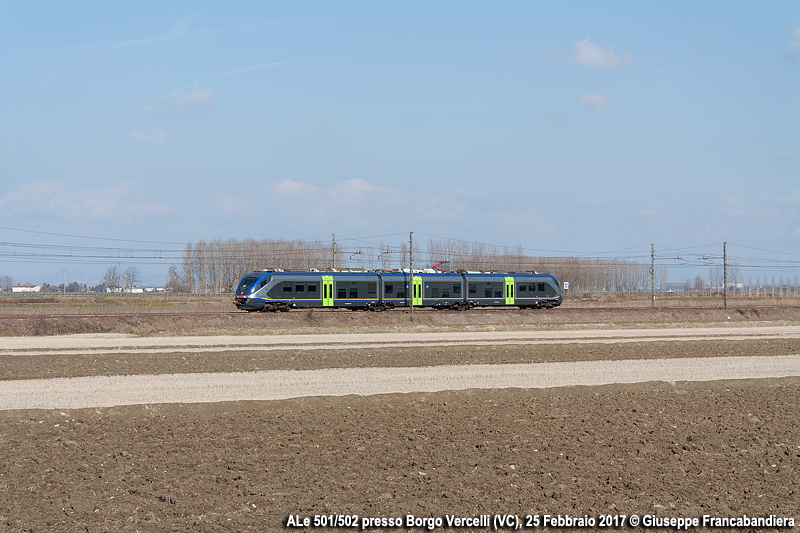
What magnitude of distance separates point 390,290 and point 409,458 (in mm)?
44674

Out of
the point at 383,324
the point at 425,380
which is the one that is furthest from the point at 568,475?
the point at 383,324

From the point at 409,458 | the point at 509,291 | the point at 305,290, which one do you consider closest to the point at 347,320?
the point at 305,290

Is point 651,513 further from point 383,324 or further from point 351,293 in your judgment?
point 351,293

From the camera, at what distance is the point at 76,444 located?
44.1ft

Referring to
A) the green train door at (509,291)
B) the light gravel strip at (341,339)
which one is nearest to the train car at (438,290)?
the green train door at (509,291)

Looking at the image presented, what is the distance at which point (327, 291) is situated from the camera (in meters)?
54.1

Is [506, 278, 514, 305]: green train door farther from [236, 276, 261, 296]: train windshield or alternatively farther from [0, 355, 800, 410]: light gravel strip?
[0, 355, 800, 410]: light gravel strip

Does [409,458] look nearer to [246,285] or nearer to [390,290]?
[246,285]

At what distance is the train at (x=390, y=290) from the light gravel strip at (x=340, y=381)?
27.8 metres

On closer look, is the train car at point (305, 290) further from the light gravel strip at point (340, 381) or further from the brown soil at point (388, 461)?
the brown soil at point (388, 461)

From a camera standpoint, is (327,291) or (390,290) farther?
(390,290)

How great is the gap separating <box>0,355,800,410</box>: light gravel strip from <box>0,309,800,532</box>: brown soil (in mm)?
1326

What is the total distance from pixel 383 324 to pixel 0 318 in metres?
25.2

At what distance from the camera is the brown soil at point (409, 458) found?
9.84m
